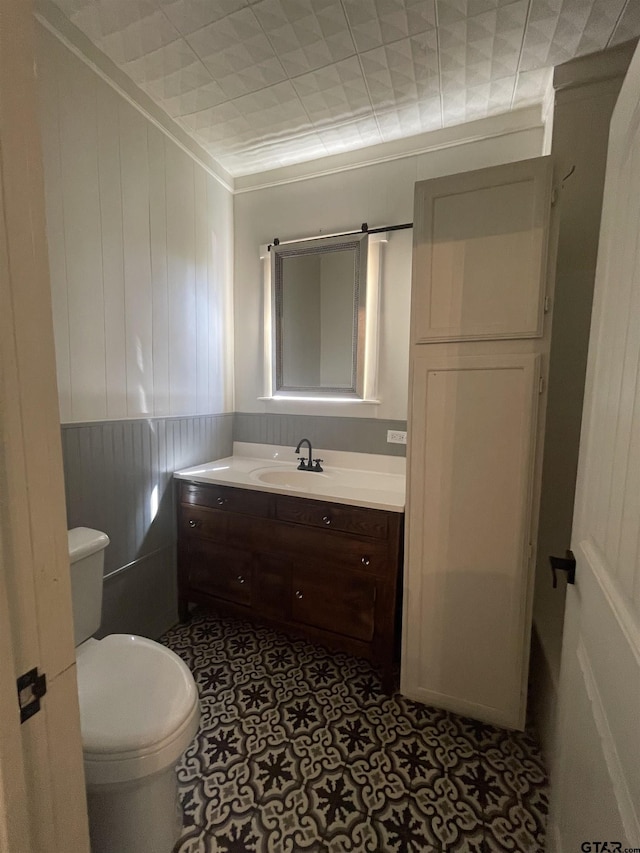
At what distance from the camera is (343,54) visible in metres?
1.48

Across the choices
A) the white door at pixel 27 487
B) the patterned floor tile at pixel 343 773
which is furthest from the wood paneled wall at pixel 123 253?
the patterned floor tile at pixel 343 773

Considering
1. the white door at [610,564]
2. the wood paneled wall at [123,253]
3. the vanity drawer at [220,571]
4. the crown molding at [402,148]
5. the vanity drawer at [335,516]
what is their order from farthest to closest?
the vanity drawer at [220,571] → the crown molding at [402,148] → the vanity drawer at [335,516] → the wood paneled wall at [123,253] → the white door at [610,564]

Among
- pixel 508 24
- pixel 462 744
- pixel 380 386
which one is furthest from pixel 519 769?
pixel 508 24

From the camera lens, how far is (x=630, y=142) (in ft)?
2.33

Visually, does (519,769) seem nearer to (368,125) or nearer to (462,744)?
(462,744)

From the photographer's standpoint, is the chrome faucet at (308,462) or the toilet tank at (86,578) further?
the chrome faucet at (308,462)

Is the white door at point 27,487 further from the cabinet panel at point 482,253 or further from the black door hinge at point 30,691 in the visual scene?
the cabinet panel at point 482,253

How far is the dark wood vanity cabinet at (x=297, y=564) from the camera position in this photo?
161 cm

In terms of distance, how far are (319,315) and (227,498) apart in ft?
3.93

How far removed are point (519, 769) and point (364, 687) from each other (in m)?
0.64

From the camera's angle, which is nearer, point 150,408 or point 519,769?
point 519,769

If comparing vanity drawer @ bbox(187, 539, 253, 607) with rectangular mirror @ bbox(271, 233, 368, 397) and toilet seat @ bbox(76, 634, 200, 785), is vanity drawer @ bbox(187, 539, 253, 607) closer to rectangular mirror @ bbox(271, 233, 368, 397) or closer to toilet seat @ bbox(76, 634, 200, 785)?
toilet seat @ bbox(76, 634, 200, 785)

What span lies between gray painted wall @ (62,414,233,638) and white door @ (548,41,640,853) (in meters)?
1.78

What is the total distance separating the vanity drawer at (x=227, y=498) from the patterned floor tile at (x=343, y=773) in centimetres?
77
